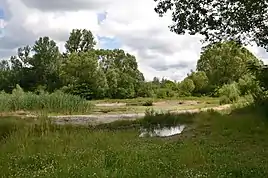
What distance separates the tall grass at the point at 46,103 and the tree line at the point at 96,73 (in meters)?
30.4

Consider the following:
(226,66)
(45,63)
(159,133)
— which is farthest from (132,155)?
(45,63)

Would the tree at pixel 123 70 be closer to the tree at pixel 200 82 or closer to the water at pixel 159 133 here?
the tree at pixel 200 82

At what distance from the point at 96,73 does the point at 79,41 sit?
26722mm

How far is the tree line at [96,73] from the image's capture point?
7681 cm

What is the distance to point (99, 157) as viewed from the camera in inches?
446

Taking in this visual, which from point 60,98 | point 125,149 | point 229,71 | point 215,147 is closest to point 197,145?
point 215,147

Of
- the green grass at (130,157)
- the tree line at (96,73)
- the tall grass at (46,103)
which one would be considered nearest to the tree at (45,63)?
the tree line at (96,73)

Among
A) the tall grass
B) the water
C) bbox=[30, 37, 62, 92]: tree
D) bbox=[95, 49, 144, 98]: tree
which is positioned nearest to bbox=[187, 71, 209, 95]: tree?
bbox=[95, 49, 144, 98]: tree

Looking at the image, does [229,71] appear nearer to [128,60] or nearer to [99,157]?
[128,60]

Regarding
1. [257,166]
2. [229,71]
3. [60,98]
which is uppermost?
[229,71]

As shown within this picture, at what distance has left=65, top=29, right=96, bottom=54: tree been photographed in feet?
338

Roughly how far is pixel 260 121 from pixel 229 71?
2264 inches

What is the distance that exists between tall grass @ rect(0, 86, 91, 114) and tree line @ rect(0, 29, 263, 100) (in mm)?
30393

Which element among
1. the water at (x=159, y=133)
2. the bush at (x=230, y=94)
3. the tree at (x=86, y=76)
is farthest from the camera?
the tree at (x=86, y=76)
